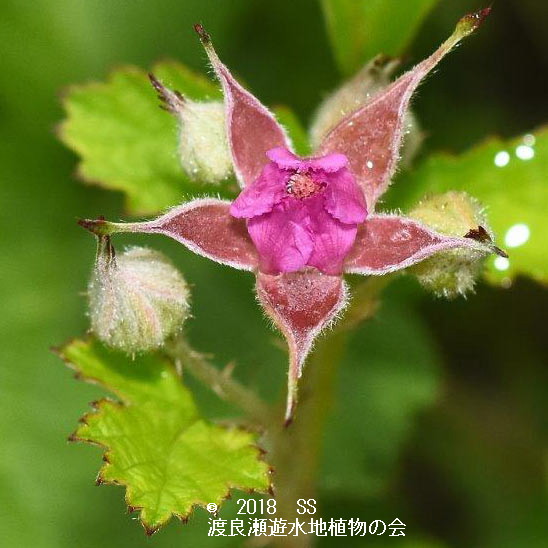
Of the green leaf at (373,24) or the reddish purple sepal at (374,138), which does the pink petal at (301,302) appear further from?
the green leaf at (373,24)

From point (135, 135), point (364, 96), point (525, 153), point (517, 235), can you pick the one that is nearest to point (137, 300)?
point (364, 96)

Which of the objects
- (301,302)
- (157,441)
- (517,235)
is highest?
(517,235)

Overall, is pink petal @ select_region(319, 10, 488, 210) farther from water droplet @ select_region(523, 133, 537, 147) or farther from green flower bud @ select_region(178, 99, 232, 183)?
water droplet @ select_region(523, 133, 537, 147)

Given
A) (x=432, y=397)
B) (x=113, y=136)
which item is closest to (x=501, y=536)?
(x=432, y=397)

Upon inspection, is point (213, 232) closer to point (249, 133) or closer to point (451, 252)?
point (249, 133)

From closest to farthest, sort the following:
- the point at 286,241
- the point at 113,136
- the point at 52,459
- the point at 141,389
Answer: the point at 286,241, the point at 141,389, the point at 113,136, the point at 52,459

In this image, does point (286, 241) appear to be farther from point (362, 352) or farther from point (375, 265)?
point (362, 352)

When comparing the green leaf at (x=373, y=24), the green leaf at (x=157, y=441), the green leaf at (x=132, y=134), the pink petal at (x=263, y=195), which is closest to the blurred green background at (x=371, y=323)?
the green leaf at (x=132, y=134)
